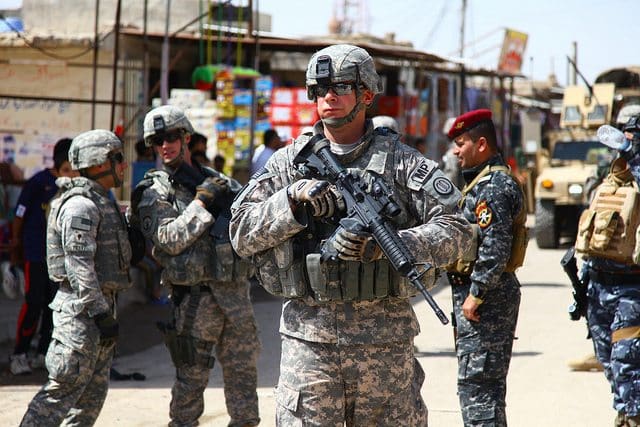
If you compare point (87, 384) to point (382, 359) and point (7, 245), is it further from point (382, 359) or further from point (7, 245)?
point (7, 245)

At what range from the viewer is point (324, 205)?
3.55m

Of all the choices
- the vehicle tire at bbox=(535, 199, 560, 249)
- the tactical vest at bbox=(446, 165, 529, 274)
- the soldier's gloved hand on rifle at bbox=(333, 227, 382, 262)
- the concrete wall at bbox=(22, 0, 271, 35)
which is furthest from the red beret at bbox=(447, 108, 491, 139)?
the vehicle tire at bbox=(535, 199, 560, 249)

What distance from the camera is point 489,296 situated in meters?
5.02

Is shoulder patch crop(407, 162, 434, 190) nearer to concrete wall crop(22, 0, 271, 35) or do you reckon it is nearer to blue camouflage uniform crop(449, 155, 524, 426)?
blue camouflage uniform crop(449, 155, 524, 426)

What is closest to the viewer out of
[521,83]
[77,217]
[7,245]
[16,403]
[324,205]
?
[324,205]

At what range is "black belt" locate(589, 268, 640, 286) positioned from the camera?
17.1ft

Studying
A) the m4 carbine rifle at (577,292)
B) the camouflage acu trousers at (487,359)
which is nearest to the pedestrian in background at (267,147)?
the m4 carbine rifle at (577,292)

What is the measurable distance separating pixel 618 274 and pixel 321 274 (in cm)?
226

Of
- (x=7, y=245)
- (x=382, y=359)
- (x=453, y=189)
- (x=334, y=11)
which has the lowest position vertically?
(x=7, y=245)

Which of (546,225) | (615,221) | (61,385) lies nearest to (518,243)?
(615,221)

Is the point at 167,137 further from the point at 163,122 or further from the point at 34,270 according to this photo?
the point at 34,270

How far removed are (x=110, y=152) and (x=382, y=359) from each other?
2279 millimetres

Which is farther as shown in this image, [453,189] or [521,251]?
[521,251]

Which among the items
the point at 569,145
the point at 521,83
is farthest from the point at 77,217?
the point at 521,83
